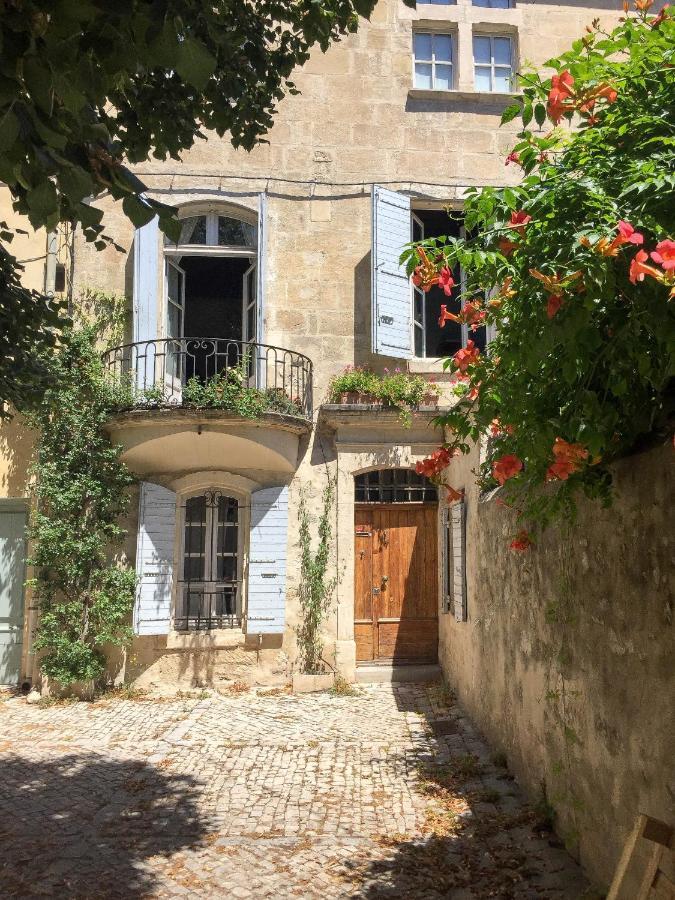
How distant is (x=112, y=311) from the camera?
925 cm

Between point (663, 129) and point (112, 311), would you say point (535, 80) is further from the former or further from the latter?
point (112, 311)

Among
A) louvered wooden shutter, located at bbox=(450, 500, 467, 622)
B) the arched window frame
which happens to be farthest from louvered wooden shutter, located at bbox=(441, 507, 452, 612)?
the arched window frame

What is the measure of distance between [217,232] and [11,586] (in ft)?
16.9

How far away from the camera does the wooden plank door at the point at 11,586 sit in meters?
8.93

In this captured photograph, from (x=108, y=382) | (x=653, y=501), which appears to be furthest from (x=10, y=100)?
(x=108, y=382)

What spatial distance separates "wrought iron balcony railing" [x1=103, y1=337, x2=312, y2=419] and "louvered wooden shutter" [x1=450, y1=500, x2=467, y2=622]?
2422mm

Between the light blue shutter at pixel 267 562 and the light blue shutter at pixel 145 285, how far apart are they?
237 cm

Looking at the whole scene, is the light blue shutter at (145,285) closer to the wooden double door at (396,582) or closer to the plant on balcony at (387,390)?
the plant on balcony at (387,390)

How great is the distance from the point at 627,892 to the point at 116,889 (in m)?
2.57

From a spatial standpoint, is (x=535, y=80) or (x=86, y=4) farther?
(x=535, y=80)

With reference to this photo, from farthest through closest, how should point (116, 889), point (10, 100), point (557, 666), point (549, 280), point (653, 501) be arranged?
point (557, 666)
point (116, 889)
point (653, 501)
point (549, 280)
point (10, 100)

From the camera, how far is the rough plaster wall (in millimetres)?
2857

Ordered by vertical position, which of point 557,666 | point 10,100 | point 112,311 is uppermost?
point 112,311

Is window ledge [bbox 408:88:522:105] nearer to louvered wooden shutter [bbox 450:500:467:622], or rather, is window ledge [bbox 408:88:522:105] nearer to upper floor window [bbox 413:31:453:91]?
upper floor window [bbox 413:31:453:91]
